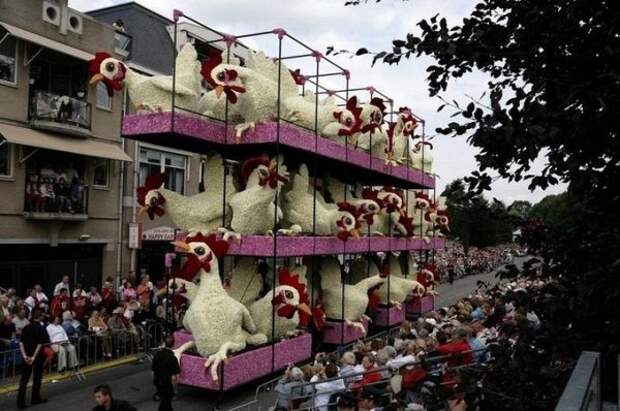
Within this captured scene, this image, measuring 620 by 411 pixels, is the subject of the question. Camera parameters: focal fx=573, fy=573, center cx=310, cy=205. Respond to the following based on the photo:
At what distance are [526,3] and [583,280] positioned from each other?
1514 millimetres

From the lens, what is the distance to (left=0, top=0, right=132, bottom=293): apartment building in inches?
698

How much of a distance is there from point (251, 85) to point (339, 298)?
236 inches

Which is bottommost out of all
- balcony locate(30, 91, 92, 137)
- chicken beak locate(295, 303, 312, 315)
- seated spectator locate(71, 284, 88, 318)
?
seated spectator locate(71, 284, 88, 318)

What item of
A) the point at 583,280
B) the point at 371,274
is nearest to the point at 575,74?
the point at 583,280

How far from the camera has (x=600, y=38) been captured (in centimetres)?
297

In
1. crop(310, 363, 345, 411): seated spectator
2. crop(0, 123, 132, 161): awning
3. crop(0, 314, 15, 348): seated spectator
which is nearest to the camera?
crop(310, 363, 345, 411): seated spectator

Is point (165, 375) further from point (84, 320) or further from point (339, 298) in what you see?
point (339, 298)

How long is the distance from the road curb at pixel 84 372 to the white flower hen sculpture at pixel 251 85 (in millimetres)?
6011

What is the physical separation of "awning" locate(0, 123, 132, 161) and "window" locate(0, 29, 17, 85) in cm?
151

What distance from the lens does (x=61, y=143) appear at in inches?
737

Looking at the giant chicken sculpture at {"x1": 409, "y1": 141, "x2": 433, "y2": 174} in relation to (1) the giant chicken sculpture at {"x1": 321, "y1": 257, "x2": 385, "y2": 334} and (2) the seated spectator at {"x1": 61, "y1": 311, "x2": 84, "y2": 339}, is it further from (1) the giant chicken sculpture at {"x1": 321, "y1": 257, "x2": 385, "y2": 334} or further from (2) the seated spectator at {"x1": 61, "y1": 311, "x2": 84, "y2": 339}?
(2) the seated spectator at {"x1": 61, "y1": 311, "x2": 84, "y2": 339}

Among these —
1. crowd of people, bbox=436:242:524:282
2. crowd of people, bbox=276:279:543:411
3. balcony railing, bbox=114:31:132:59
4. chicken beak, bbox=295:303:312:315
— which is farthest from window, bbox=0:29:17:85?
crowd of people, bbox=436:242:524:282

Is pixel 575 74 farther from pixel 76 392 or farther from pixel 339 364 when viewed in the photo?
pixel 76 392

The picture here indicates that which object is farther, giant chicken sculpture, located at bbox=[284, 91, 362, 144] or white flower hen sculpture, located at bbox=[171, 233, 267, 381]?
giant chicken sculpture, located at bbox=[284, 91, 362, 144]
